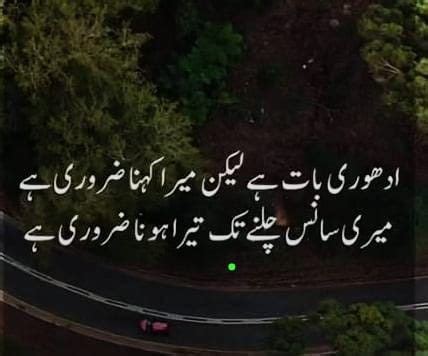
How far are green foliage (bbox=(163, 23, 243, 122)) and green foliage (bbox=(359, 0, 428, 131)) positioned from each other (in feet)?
18.8

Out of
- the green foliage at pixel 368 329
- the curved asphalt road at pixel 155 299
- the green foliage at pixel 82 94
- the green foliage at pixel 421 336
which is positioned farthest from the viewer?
the curved asphalt road at pixel 155 299

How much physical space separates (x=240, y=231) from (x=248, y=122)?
3828mm

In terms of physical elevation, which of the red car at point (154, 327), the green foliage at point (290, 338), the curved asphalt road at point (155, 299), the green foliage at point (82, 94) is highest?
the green foliage at point (82, 94)

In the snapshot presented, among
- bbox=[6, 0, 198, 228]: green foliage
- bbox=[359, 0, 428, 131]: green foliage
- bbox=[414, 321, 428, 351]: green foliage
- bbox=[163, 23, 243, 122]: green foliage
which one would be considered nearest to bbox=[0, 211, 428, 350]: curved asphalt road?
bbox=[6, 0, 198, 228]: green foliage

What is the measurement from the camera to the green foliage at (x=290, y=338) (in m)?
21.7

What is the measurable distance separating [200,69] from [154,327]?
8824 mm

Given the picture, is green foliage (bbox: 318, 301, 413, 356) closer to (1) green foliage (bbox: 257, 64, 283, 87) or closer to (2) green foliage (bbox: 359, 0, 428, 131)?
(2) green foliage (bbox: 359, 0, 428, 131)

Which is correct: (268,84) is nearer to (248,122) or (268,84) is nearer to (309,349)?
(248,122)

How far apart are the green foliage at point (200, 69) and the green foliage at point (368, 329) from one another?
8.37 meters

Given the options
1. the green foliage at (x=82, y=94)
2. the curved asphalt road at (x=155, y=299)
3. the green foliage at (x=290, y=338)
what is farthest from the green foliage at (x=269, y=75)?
the green foliage at (x=290, y=338)

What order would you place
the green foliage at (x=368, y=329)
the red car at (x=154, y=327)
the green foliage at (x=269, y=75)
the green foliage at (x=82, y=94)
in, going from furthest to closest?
the green foliage at (x=269, y=75) → the red car at (x=154, y=327) → the green foliage at (x=82, y=94) → the green foliage at (x=368, y=329)

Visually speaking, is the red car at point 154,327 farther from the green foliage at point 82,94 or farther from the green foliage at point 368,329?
the green foliage at point 368,329

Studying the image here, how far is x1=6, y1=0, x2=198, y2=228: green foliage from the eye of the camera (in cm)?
2045

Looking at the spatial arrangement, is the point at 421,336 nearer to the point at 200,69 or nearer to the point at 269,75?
the point at 269,75
